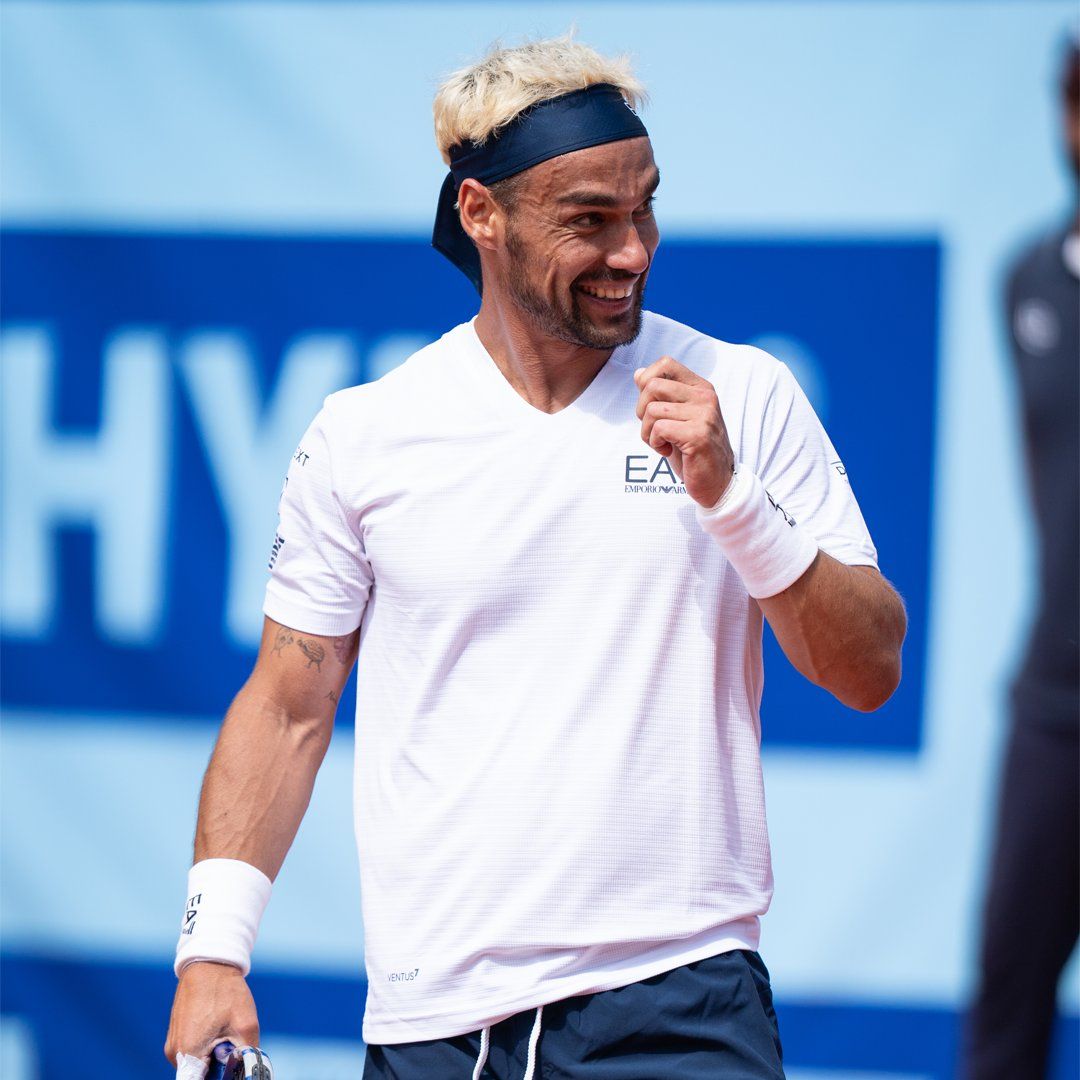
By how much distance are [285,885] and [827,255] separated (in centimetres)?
183

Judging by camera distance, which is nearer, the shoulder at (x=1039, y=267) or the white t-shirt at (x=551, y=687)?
the shoulder at (x=1039, y=267)

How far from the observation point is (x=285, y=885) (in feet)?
13.0

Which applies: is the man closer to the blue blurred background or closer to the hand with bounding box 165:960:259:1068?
the hand with bounding box 165:960:259:1068

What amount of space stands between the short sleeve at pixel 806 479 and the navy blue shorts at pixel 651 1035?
1.85ft

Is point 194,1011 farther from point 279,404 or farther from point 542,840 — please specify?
point 279,404

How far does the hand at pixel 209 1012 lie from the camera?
2.27 m

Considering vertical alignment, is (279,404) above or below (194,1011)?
above

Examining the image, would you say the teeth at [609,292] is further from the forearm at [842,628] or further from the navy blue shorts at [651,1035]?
the navy blue shorts at [651,1035]

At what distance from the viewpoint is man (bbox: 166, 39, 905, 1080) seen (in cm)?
226

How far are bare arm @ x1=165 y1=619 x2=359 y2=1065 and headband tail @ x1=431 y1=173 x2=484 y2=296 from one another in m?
0.60

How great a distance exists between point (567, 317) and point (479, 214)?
272mm

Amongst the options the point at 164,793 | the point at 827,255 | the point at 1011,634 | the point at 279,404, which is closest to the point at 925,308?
the point at 827,255

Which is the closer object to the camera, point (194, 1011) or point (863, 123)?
point (194, 1011)

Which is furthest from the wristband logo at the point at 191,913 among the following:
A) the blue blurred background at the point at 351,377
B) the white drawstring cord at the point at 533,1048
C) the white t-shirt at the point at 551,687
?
the blue blurred background at the point at 351,377
